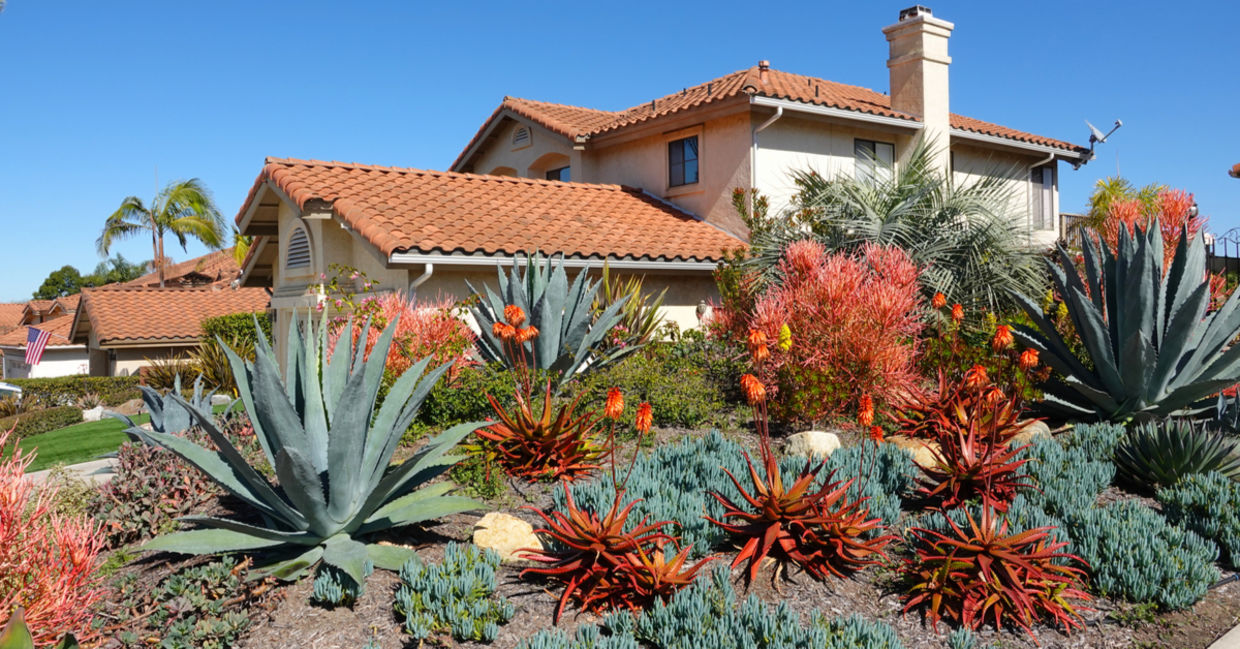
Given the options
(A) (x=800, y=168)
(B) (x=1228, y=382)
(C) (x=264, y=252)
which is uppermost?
(A) (x=800, y=168)

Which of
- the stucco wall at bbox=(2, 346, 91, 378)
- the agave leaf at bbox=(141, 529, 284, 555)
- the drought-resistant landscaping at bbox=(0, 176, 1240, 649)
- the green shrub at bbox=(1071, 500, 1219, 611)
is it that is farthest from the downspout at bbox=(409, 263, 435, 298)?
the stucco wall at bbox=(2, 346, 91, 378)

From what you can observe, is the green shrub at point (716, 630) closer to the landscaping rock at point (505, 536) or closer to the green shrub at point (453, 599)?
the green shrub at point (453, 599)

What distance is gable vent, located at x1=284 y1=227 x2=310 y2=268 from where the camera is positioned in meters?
15.7

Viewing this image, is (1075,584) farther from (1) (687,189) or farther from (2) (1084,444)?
(1) (687,189)

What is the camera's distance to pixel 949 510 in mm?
5727

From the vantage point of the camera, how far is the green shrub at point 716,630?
3990 mm

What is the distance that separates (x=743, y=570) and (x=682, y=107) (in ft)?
→ 42.6

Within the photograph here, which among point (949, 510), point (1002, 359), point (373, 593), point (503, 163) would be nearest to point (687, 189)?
point (503, 163)

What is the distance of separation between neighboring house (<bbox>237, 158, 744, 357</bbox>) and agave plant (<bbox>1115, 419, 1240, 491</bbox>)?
728cm

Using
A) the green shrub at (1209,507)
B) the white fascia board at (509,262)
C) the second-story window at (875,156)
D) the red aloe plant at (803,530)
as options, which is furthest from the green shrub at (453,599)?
the second-story window at (875,156)

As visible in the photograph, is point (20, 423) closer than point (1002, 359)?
No

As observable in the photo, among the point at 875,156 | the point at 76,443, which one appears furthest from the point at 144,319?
the point at 875,156

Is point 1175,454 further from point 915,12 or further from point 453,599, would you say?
point 915,12

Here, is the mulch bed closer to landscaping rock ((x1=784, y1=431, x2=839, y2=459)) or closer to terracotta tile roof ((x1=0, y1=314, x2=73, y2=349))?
landscaping rock ((x1=784, y1=431, x2=839, y2=459))
